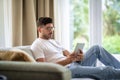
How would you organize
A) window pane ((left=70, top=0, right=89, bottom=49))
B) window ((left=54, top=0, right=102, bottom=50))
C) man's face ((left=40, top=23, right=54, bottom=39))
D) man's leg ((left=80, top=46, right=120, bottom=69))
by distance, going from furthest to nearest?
window pane ((left=70, top=0, right=89, bottom=49))
window ((left=54, top=0, right=102, bottom=50))
man's leg ((left=80, top=46, right=120, bottom=69))
man's face ((left=40, top=23, right=54, bottom=39))

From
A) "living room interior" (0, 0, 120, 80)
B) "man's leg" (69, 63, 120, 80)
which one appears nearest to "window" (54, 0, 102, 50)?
"living room interior" (0, 0, 120, 80)

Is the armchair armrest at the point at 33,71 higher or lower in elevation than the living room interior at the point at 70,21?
lower

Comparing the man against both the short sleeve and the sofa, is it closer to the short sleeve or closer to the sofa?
the short sleeve

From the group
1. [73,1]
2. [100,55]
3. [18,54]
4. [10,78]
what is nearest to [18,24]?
[73,1]

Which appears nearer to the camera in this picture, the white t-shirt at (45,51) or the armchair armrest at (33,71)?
the armchair armrest at (33,71)

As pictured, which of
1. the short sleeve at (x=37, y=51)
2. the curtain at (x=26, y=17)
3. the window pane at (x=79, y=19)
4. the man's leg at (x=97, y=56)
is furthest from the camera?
the window pane at (x=79, y=19)

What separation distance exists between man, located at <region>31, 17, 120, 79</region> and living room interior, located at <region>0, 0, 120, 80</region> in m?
0.70

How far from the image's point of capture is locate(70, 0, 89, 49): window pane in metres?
3.61

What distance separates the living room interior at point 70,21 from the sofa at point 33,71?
1.57 metres

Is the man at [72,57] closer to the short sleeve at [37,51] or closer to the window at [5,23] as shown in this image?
the short sleeve at [37,51]

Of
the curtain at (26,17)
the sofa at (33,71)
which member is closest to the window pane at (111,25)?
the curtain at (26,17)

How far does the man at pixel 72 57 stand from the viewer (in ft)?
7.06

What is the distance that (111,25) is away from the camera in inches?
141

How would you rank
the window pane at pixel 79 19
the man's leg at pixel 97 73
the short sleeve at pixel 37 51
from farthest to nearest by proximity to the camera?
1. the window pane at pixel 79 19
2. the short sleeve at pixel 37 51
3. the man's leg at pixel 97 73
